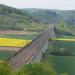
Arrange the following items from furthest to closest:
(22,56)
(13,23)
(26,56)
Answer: (13,23) → (26,56) → (22,56)

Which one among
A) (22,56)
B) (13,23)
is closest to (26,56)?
(22,56)

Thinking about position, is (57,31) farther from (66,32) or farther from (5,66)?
(5,66)

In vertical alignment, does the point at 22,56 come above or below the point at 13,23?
above

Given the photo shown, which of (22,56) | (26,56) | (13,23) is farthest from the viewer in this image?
(13,23)

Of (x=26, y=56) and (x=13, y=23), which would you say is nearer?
(x=26, y=56)

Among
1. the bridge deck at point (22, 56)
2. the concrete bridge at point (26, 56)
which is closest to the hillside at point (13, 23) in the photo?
the concrete bridge at point (26, 56)

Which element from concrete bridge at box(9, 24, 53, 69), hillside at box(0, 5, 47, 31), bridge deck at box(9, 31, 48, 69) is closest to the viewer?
bridge deck at box(9, 31, 48, 69)

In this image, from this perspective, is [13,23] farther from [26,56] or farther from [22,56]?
[22,56]

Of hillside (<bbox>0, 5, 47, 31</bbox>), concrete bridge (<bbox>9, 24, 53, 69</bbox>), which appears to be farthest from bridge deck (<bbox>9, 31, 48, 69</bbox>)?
hillside (<bbox>0, 5, 47, 31</bbox>)

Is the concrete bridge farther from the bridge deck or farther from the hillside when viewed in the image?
the hillside

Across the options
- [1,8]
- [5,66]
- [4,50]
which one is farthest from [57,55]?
[1,8]

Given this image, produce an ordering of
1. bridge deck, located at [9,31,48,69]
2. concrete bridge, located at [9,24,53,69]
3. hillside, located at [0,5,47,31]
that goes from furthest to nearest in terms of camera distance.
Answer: hillside, located at [0,5,47,31] → concrete bridge, located at [9,24,53,69] → bridge deck, located at [9,31,48,69]
